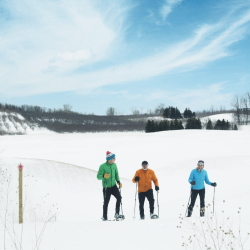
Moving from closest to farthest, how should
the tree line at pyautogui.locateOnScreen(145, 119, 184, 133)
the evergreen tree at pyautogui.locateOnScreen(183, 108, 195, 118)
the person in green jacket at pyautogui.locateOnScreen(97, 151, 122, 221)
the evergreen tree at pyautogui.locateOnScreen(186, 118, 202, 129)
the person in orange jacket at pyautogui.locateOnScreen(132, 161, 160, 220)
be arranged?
the person in green jacket at pyautogui.locateOnScreen(97, 151, 122, 221) < the person in orange jacket at pyautogui.locateOnScreen(132, 161, 160, 220) < the tree line at pyautogui.locateOnScreen(145, 119, 184, 133) < the evergreen tree at pyautogui.locateOnScreen(186, 118, 202, 129) < the evergreen tree at pyautogui.locateOnScreen(183, 108, 195, 118)

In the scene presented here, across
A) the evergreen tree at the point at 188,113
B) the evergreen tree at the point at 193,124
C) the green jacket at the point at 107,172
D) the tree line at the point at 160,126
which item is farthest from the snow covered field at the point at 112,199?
the evergreen tree at the point at 188,113

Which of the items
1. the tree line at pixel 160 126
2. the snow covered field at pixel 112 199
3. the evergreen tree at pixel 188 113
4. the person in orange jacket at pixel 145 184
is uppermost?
the evergreen tree at pixel 188 113

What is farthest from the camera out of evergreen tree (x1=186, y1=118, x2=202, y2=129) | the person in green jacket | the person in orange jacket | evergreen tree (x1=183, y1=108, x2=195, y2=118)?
evergreen tree (x1=183, y1=108, x2=195, y2=118)

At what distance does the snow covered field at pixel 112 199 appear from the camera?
19.7 ft

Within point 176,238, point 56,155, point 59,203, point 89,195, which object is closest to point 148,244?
point 176,238

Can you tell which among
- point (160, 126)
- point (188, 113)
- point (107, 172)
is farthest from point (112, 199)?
point (188, 113)

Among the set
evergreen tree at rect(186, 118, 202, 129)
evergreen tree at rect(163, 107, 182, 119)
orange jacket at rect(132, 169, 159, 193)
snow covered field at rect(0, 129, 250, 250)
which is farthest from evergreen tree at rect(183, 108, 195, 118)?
orange jacket at rect(132, 169, 159, 193)

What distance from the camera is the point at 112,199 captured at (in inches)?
624

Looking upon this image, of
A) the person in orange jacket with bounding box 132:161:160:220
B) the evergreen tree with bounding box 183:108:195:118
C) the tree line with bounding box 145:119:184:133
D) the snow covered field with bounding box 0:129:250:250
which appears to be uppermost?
the evergreen tree with bounding box 183:108:195:118

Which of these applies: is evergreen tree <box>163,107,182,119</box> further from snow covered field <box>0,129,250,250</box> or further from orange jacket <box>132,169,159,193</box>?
orange jacket <box>132,169,159,193</box>

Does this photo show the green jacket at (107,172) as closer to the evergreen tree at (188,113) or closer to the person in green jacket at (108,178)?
the person in green jacket at (108,178)

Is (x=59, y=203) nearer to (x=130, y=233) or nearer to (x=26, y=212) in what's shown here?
(x=26, y=212)

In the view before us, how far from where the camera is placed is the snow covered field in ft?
19.7

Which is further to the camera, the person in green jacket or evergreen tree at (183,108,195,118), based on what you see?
evergreen tree at (183,108,195,118)
